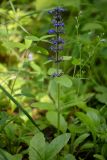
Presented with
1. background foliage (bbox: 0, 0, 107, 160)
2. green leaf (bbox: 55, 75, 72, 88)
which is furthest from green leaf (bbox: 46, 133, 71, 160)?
green leaf (bbox: 55, 75, 72, 88)

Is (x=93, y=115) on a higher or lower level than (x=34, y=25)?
lower

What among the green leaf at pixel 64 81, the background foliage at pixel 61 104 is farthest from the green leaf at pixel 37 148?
the green leaf at pixel 64 81

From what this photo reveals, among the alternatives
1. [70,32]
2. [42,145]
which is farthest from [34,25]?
[42,145]

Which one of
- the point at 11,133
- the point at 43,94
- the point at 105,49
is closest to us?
the point at 11,133

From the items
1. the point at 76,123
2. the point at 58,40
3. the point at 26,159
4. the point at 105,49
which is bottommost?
the point at 26,159

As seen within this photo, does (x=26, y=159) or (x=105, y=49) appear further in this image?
(x=105, y=49)

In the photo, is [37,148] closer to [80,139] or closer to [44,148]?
[44,148]

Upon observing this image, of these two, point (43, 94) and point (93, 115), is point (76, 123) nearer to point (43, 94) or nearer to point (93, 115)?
point (93, 115)

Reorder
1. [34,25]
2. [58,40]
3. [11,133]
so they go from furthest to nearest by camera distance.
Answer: [34,25] → [11,133] → [58,40]

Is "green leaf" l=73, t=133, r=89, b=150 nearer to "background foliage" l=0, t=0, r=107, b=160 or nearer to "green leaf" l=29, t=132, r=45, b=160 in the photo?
"background foliage" l=0, t=0, r=107, b=160
